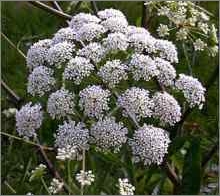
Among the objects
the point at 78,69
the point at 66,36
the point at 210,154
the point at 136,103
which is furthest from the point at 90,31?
the point at 210,154

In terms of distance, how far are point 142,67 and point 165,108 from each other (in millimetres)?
133

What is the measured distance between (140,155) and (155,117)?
124 mm

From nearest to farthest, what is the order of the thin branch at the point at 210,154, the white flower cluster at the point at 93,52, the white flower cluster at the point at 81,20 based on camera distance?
the white flower cluster at the point at 93,52 → the white flower cluster at the point at 81,20 → the thin branch at the point at 210,154

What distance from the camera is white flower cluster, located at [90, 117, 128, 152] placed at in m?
1.75

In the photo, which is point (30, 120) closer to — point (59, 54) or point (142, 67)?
point (59, 54)

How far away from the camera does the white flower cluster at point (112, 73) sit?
5.86ft

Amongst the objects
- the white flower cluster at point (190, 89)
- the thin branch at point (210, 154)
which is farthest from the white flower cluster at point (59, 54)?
the thin branch at point (210, 154)

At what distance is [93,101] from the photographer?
5.81ft

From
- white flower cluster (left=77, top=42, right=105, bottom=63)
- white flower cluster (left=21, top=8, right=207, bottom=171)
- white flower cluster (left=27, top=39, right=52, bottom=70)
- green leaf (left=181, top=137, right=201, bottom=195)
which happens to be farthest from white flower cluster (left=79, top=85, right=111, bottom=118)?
green leaf (left=181, top=137, right=201, bottom=195)

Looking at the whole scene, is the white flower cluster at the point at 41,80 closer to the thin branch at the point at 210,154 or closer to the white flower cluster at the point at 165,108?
the white flower cluster at the point at 165,108

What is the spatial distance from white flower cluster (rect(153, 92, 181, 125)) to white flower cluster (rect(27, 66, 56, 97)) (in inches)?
11.9

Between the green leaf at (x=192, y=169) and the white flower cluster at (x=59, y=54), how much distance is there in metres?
0.46

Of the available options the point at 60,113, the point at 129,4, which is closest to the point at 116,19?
the point at 60,113

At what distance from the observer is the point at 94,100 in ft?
5.81
